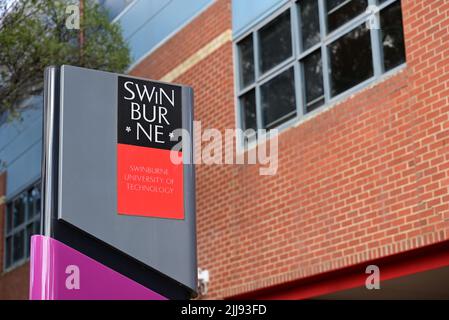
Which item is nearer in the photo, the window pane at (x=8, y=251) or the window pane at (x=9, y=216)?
the window pane at (x=8, y=251)

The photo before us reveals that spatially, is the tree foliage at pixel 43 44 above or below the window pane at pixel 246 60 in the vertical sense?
above

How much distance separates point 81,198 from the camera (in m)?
5.71

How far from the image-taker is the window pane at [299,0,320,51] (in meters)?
11.0

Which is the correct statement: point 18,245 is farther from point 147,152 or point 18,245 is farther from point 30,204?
point 147,152

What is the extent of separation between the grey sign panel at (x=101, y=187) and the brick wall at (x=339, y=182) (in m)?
3.58

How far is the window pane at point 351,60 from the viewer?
33.3ft

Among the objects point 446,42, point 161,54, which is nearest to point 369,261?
point 446,42

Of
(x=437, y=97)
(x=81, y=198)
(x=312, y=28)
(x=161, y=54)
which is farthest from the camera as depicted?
(x=161, y=54)

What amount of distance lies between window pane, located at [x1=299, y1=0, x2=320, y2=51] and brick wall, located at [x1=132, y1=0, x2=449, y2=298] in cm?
113

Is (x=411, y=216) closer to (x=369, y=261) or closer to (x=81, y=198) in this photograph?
(x=369, y=261)

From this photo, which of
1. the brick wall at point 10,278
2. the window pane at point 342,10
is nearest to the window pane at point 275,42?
the window pane at point 342,10

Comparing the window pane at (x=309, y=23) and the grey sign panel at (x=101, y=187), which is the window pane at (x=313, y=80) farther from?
the grey sign panel at (x=101, y=187)

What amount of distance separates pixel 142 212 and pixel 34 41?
26.3 feet

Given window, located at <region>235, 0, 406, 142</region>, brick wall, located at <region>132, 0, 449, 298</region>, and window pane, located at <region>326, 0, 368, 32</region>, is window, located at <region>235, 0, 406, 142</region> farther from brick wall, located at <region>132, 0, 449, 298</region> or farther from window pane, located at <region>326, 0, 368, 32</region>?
brick wall, located at <region>132, 0, 449, 298</region>
